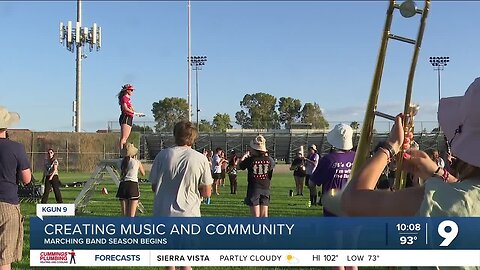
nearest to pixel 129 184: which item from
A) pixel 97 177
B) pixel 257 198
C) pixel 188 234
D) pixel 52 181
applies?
pixel 257 198

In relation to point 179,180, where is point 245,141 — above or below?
below

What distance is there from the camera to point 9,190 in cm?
572

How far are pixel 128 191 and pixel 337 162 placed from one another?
15.6 feet

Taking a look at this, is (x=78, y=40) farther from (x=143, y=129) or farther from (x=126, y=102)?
(x=126, y=102)

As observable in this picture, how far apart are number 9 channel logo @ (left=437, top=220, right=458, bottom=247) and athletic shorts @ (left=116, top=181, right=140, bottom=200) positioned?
8371 mm

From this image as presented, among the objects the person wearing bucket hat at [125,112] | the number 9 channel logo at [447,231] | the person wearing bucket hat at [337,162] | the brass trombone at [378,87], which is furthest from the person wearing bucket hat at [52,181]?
the number 9 channel logo at [447,231]

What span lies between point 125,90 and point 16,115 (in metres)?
5.12

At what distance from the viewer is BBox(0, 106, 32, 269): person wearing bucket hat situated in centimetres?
567

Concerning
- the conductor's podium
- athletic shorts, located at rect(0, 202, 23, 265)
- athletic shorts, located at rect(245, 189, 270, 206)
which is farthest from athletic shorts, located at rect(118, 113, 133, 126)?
athletic shorts, located at rect(0, 202, 23, 265)

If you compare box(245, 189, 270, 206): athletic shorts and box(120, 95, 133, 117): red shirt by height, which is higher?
box(120, 95, 133, 117): red shirt

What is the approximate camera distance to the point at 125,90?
441 inches

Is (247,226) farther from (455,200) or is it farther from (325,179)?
(455,200)

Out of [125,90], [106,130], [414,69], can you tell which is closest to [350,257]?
[414,69]

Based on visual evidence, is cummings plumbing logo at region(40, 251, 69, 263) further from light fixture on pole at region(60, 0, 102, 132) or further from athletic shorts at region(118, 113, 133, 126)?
light fixture on pole at region(60, 0, 102, 132)
